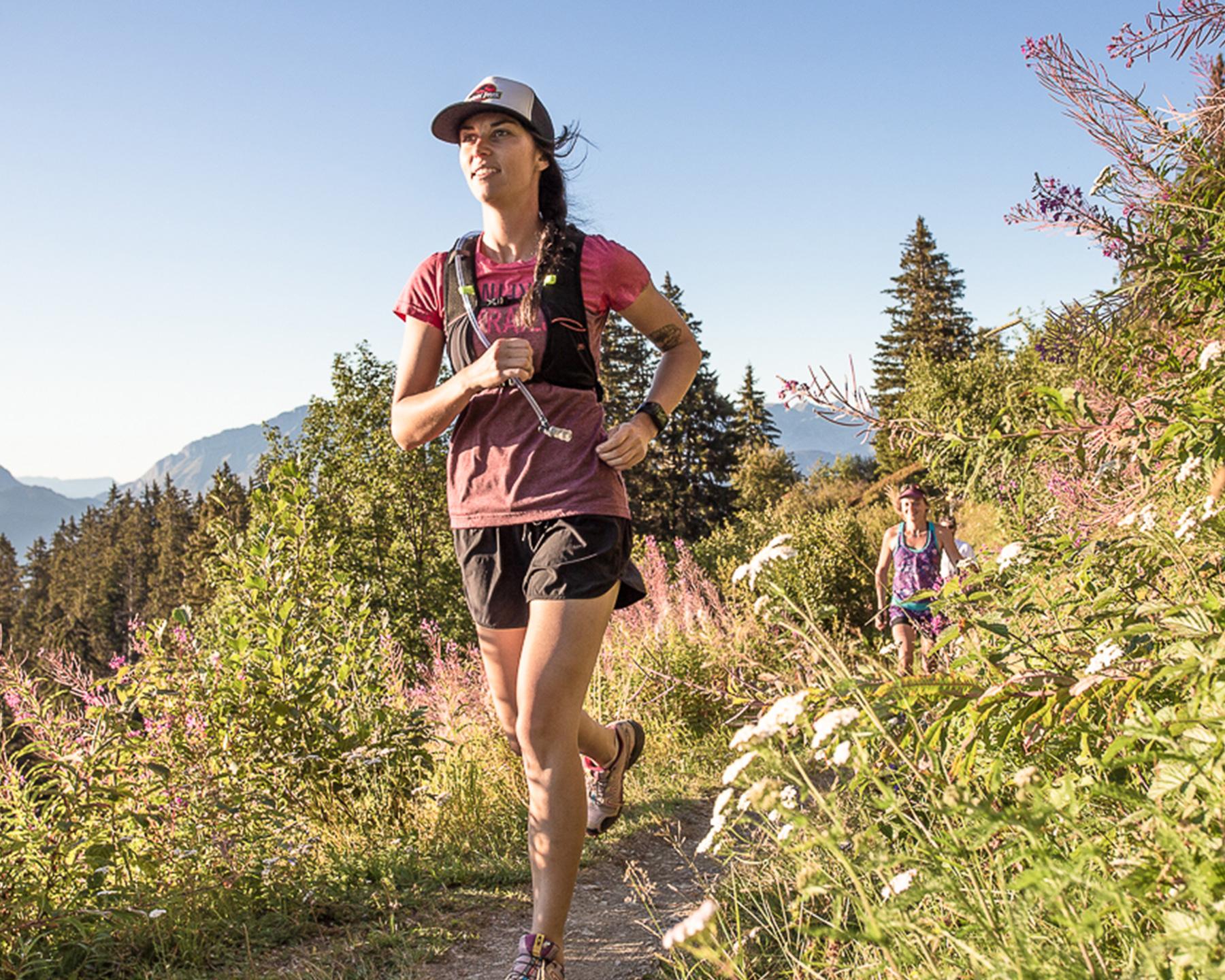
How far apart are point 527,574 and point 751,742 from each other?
4.63 feet

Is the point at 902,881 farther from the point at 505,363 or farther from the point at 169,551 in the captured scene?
the point at 169,551

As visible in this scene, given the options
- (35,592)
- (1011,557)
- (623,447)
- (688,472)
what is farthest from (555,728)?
(35,592)

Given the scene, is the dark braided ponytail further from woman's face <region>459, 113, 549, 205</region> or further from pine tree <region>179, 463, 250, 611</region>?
pine tree <region>179, 463, 250, 611</region>

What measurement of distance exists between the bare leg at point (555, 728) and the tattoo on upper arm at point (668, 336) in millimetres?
970

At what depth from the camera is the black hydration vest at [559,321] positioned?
287 cm

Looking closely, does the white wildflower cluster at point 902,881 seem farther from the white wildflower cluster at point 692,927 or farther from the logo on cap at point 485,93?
the logo on cap at point 485,93

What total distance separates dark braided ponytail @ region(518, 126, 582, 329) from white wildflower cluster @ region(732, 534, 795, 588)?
122 centimetres

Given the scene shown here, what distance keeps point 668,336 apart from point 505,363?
0.77 m

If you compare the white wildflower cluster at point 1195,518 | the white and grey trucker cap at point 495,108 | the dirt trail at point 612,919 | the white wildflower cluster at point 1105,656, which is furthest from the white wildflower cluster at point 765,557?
the white and grey trucker cap at point 495,108

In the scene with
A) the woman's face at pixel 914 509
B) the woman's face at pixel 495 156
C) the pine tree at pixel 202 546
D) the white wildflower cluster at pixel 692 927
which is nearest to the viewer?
the white wildflower cluster at pixel 692 927

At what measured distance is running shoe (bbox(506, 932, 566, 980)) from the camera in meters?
A: 2.49

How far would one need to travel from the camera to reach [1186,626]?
1707 millimetres

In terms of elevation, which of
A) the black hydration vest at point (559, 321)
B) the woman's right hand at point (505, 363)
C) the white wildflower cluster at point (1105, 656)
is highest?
the black hydration vest at point (559, 321)

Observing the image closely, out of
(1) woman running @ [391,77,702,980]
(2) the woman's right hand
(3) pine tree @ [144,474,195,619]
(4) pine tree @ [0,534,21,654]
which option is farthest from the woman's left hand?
(4) pine tree @ [0,534,21,654]
